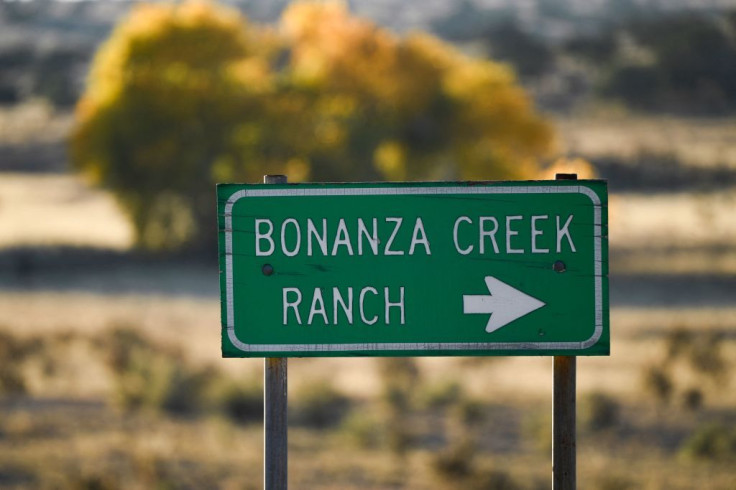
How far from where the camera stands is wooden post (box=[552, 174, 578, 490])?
3861mm

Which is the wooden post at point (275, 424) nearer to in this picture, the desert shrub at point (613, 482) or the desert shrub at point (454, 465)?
the desert shrub at point (613, 482)

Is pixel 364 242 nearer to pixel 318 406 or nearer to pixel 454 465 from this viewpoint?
pixel 454 465

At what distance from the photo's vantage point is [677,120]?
62.4 meters

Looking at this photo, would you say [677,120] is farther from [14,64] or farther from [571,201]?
[571,201]

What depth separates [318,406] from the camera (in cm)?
1379

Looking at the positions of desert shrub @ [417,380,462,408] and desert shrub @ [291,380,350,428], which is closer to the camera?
desert shrub @ [291,380,350,428]

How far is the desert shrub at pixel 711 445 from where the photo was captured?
11.2 metres

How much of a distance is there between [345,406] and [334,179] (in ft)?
69.0

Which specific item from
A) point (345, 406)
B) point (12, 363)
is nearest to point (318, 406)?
point (345, 406)

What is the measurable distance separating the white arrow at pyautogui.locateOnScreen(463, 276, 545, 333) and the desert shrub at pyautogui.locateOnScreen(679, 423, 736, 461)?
7.99 metres

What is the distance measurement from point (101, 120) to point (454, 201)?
3394cm

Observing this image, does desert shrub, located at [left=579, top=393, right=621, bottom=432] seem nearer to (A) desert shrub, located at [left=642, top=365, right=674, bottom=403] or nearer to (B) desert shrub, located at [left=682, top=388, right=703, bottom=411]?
(B) desert shrub, located at [left=682, top=388, right=703, bottom=411]

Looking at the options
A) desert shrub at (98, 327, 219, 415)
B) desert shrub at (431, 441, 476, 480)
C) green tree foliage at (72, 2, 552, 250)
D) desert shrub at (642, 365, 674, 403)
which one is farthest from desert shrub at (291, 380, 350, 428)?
green tree foliage at (72, 2, 552, 250)

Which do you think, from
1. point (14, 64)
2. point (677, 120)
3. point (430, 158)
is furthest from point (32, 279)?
point (14, 64)
